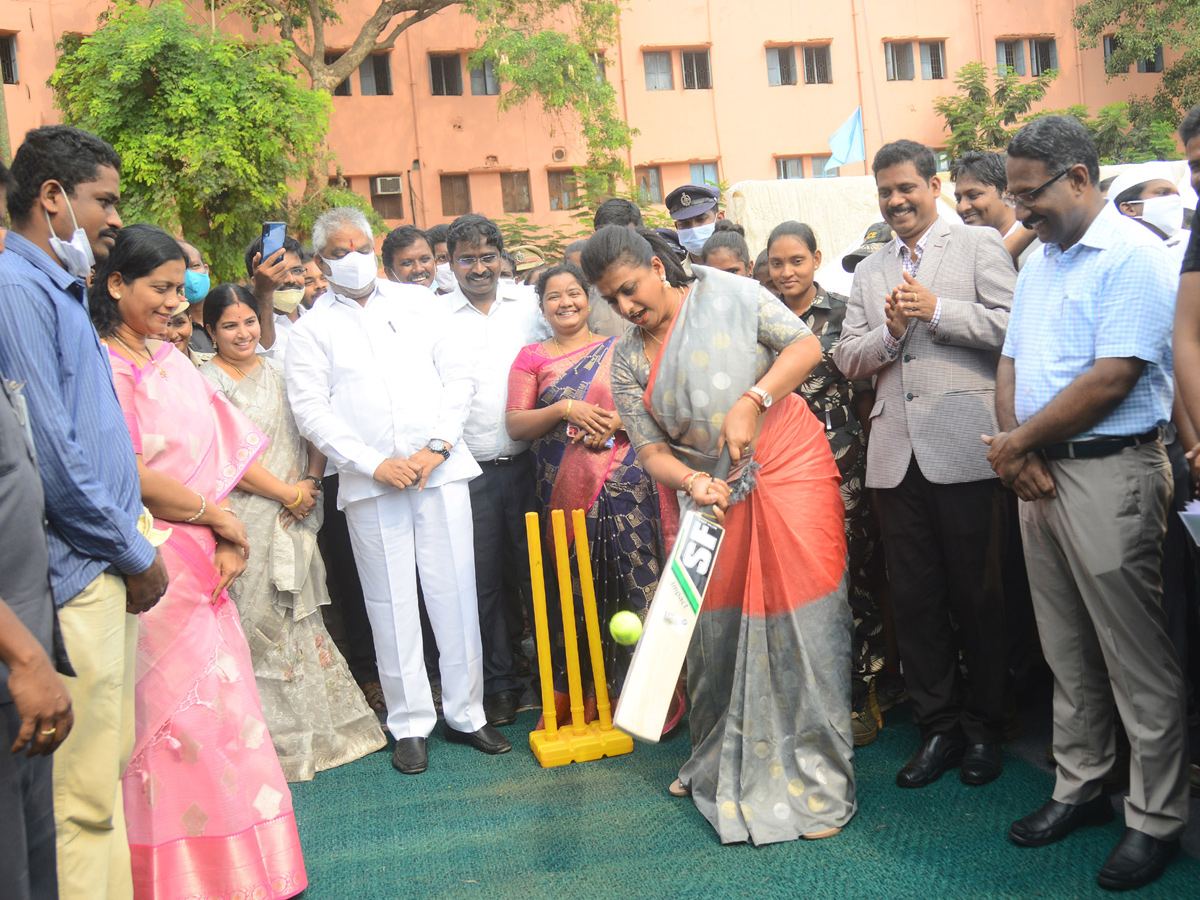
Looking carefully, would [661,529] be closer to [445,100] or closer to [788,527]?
[788,527]

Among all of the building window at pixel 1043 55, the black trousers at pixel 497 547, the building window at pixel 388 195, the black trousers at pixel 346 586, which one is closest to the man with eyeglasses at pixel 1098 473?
the black trousers at pixel 497 547

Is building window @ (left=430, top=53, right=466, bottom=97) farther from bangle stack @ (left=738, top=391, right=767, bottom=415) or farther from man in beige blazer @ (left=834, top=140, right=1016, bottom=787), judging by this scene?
bangle stack @ (left=738, top=391, right=767, bottom=415)

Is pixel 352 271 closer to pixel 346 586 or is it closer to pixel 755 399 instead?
pixel 346 586

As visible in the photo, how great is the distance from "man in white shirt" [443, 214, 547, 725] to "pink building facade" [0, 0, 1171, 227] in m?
15.8

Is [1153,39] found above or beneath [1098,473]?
above

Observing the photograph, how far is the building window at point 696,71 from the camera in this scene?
69.5 ft

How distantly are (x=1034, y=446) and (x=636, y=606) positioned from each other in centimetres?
194

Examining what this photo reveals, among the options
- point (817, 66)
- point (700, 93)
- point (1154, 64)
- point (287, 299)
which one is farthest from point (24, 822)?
point (1154, 64)

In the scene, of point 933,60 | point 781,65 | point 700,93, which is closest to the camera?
point 700,93

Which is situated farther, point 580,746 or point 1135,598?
point 580,746

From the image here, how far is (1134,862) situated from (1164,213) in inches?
106

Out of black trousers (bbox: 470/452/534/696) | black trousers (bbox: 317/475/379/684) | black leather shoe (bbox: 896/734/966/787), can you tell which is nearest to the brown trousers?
black leather shoe (bbox: 896/734/966/787)

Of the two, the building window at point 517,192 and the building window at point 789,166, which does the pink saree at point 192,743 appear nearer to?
the building window at point 517,192

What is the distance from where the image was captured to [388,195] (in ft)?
65.5
